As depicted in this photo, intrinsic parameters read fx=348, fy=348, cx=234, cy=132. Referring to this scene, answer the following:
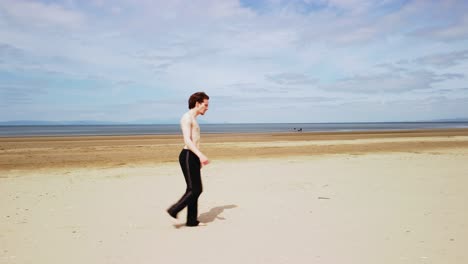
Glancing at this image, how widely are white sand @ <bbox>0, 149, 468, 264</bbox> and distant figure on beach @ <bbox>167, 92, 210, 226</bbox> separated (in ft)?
1.01

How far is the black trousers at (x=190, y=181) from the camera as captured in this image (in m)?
5.10

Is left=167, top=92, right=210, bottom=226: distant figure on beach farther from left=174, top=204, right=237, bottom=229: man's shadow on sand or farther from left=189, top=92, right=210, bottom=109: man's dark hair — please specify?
left=174, top=204, right=237, bottom=229: man's shadow on sand

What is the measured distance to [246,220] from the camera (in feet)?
18.3

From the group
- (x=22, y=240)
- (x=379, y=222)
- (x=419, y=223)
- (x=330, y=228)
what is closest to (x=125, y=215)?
(x=22, y=240)

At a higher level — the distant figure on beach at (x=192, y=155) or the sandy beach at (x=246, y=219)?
the distant figure on beach at (x=192, y=155)

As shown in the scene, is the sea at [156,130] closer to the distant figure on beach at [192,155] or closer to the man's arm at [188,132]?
the distant figure on beach at [192,155]

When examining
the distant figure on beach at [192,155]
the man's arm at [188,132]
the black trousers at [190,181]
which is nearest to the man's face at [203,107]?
the distant figure on beach at [192,155]

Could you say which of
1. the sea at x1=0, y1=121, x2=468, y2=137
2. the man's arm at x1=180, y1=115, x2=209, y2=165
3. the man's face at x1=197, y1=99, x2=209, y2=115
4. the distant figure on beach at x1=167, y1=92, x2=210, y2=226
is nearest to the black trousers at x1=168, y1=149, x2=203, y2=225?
the distant figure on beach at x1=167, y1=92, x2=210, y2=226

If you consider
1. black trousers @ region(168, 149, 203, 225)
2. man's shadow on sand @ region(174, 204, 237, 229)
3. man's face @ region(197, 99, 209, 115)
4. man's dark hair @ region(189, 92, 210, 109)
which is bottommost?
man's shadow on sand @ region(174, 204, 237, 229)

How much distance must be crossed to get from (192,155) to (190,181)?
0.40 m

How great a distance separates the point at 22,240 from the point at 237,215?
3.16 metres

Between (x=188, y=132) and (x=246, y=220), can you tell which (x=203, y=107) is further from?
(x=246, y=220)

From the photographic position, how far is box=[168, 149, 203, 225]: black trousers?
5.10 m

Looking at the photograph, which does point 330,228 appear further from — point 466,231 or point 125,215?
point 125,215
